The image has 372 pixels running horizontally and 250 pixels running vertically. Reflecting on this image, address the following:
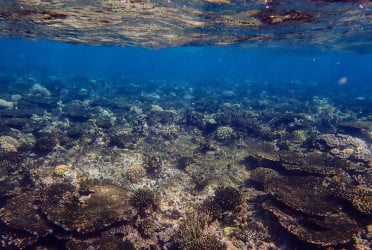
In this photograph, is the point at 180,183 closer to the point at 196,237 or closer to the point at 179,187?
the point at 179,187

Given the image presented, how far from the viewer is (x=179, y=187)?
38.4 feet

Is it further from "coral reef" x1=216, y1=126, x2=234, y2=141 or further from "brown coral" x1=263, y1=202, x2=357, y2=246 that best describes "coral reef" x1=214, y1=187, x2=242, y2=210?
"coral reef" x1=216, y1=126, x2=234, y2=141

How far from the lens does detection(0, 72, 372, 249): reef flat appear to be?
7.94 meters

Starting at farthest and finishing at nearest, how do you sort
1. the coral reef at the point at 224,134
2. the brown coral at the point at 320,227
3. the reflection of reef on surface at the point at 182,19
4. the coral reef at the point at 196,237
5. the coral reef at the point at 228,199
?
1. the coral reef at the point at 224,134
2. the reflection of reef on surface at the point at 182,19
3. the coral reef at the point at 228,199
4. the coral reef at the point at 196,237
5. the brown coral at the point at 320,227

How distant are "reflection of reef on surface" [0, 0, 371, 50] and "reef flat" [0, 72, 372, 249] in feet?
26.5

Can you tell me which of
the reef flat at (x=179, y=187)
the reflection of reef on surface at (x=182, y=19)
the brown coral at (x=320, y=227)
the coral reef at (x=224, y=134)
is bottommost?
the coral reef at (x=224, y=134)

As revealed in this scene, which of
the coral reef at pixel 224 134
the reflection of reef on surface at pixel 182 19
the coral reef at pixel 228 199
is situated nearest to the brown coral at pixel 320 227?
the coral reef at pixel 228 199

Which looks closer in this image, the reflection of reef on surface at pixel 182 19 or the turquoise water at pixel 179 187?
the turquoise water at pixel 179 187

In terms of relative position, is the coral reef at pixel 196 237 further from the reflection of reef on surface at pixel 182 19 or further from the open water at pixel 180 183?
the reflection of reef on surface at pixel 182 19

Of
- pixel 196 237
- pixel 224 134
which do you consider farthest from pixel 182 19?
pixel 196 237

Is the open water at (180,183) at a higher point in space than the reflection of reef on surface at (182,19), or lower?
lower

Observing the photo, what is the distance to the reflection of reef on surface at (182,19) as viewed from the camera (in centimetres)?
1642

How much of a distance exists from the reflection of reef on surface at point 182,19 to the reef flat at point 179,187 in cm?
807

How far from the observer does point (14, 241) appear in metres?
7.62
